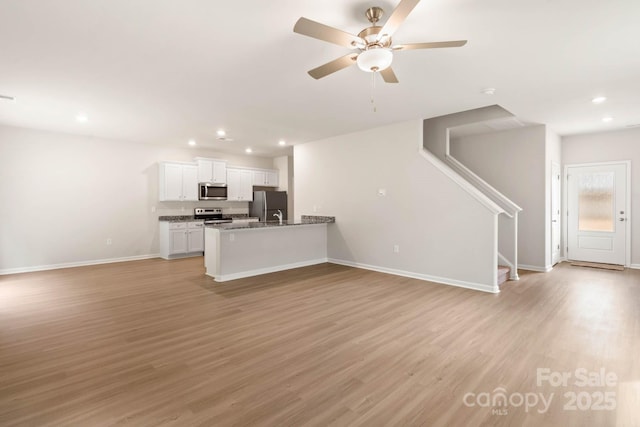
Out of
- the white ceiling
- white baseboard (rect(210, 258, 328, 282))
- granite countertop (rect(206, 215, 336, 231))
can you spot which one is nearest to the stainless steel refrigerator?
granite countertop (rect(206, 215, 336, 231))

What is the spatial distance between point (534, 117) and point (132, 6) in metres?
5.73

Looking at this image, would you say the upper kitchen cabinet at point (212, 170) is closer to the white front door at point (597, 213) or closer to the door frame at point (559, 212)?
the door frame at point (559, 212)

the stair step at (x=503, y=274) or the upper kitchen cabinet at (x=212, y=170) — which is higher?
the upper kitchen cabinet at (x=212, y=170)

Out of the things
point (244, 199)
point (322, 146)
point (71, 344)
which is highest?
point (322, 146)

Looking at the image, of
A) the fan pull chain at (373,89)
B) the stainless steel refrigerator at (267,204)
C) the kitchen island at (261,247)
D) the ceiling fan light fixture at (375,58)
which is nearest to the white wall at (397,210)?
the kitchen island at (261,247)

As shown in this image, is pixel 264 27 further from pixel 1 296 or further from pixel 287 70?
pixel 1 296

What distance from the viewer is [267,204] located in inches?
342

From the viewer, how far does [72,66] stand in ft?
10.5

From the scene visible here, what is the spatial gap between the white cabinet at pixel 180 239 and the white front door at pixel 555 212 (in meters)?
7.69

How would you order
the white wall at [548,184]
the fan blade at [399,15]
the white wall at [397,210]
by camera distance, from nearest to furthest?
1. the fan blade at [399,15]
2. the white wall at [397,210]
3. the white wall at [548,184]

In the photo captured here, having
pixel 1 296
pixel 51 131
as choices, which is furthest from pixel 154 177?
pixel 1 296

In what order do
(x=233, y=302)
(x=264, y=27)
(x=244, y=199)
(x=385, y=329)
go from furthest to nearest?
(x=244, y=199), (x=233, y=302), (x=385, y=329), (x=264, y=27)

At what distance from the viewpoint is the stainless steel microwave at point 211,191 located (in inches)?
313

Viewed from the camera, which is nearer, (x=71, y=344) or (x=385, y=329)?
(x=71, y=344)
